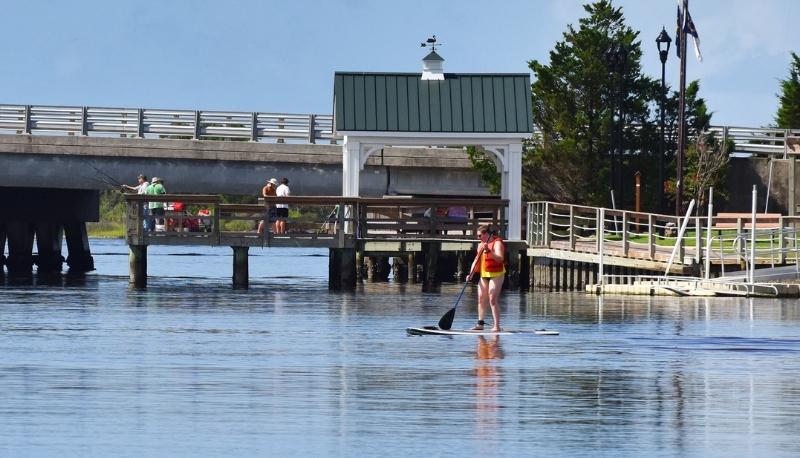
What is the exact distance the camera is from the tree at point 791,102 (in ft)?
233

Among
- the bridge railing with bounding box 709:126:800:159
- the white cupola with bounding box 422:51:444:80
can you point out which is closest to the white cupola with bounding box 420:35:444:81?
the white cupola with bounding box 422:51:444:80

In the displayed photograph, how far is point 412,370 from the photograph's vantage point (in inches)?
719

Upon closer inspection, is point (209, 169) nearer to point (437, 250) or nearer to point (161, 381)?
point (437, 250)

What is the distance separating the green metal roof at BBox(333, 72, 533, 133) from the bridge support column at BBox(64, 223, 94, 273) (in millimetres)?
19209

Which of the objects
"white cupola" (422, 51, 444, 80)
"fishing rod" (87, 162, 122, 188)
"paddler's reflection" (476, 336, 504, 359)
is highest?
"white cupola" (422, 51, 444, 80)

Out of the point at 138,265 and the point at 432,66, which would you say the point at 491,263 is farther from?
the point at 432,66

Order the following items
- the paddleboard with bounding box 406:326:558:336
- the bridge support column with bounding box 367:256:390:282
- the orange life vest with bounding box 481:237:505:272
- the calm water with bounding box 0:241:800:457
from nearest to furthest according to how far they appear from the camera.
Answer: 1. the calm water with bounding box 0:241:800:457
2. the paddleboard with bounding box 406:326:558:336
3. the orange life vest with bounding box 481:237:505:272
4. the bridge support column with bounding box 367:256:390:282

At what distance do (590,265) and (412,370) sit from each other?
2613 cm

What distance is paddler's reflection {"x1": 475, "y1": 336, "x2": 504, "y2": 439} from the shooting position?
13.7 metres

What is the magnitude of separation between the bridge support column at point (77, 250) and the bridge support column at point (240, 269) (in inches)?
764

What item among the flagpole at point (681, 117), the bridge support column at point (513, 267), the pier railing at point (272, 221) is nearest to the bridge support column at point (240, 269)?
the pier railing at point (272, 221)

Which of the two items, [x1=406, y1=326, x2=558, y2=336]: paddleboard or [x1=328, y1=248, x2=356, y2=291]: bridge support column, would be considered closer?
[x1=406, y1=326, x2=558, y2=336]: paddleboard

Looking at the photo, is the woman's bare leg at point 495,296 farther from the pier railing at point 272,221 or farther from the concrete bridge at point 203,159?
the concrete bridge at point 203,159

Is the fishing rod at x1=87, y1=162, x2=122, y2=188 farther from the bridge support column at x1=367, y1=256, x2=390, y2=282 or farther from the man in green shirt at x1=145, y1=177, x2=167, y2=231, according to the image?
the man in green shirt at x1=145, y1=177, x2=167, y2=231
